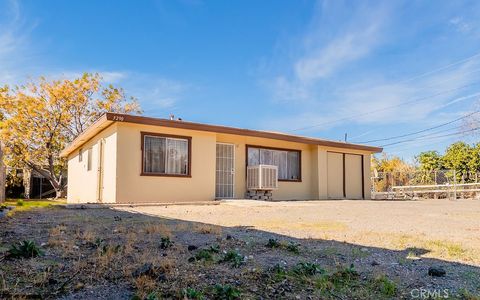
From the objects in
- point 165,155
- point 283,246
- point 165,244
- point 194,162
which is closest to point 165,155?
point 165,155

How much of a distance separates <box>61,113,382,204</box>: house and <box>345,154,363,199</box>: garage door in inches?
1.8

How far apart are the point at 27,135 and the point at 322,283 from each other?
786 inches

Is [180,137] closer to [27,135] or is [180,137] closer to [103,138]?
[103,138]

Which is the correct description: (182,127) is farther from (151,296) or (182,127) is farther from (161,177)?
(151,296)

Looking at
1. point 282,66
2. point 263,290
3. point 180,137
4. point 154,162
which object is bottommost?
point 263,290

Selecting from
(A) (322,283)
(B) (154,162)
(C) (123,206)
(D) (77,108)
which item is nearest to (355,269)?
(A) (322,283)

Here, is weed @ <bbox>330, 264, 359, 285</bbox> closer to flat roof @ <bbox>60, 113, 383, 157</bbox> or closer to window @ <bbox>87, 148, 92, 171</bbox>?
flat roof @ <bbox>60, 113, 383, 157</bbox>

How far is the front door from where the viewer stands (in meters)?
13.2

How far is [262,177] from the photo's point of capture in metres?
13.2

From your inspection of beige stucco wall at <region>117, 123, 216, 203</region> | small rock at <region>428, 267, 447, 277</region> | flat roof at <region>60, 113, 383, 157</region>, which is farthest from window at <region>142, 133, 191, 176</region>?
small rock at <region>428, 267, 447, 277</region>

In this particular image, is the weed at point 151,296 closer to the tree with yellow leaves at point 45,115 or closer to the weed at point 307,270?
the weed at point 307,270

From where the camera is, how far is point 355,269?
315 centimetres

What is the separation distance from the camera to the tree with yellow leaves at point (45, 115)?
19.0 metres

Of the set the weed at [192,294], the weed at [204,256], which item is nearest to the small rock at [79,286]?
the weed at [192,294]
